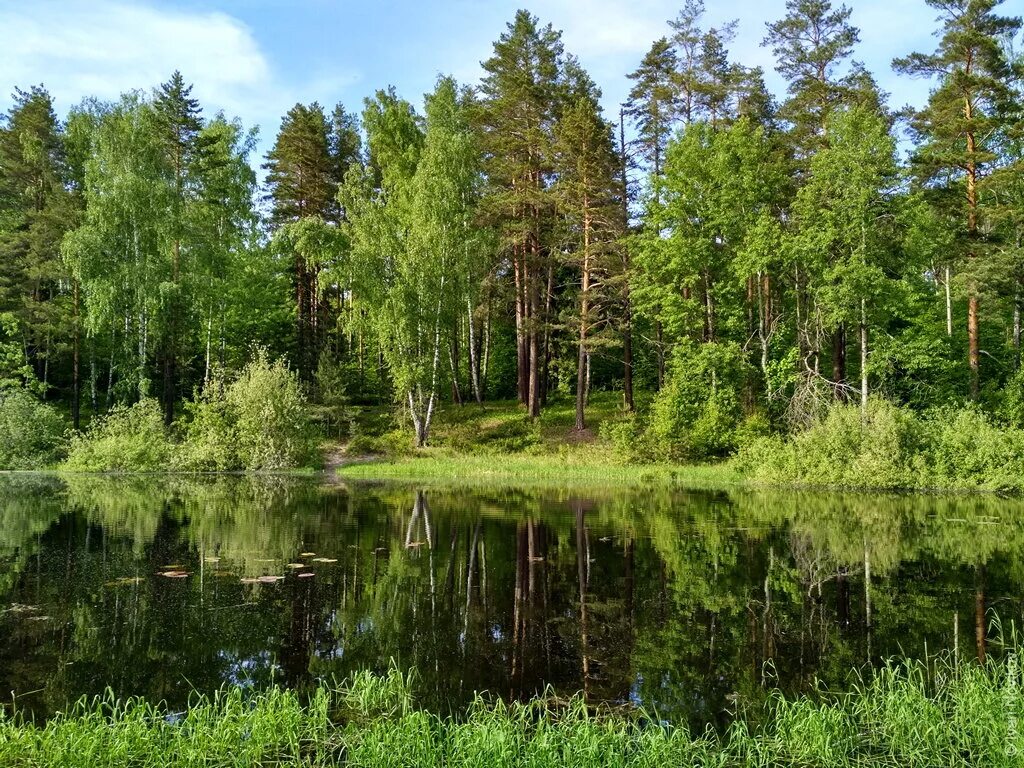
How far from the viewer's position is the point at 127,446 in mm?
30547

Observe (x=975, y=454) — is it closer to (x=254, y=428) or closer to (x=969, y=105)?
(x=969, y=105)

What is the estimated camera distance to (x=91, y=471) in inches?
1184

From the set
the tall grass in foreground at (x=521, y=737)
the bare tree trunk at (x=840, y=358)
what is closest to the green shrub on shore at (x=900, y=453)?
the bare tree trunk at (x=840, y=358)

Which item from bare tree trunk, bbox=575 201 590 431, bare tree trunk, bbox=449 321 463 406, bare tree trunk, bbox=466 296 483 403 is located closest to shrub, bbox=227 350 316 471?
bare tree trunk, bbox=449 321 463 406

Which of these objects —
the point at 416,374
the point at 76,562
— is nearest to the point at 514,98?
the point at 416,374

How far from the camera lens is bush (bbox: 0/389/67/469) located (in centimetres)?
3070

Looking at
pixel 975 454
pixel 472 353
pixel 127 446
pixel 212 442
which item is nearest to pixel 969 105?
pixel 975 454

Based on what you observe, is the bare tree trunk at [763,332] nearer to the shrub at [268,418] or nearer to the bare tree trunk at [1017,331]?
the bare tree trunk at [1017,331]

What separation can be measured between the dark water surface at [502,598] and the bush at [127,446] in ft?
41.2

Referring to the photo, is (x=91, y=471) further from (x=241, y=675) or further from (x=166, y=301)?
(x=241, y=675)

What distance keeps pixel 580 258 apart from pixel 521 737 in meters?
29.4

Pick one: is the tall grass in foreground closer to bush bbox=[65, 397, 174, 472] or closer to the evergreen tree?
the evergreen tree

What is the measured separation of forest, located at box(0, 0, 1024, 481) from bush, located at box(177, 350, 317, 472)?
0.39 ft

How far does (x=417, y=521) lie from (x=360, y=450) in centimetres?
1732
